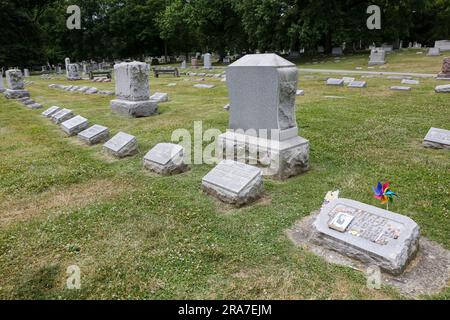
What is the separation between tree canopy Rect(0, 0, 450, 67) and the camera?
97.8 feet

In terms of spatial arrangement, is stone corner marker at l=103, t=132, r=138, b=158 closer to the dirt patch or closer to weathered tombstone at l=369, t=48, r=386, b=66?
the dirt patch

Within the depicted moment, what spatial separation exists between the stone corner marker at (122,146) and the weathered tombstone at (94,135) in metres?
1.02

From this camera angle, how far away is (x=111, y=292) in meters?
3.23

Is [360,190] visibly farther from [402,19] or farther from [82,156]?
[402,19]

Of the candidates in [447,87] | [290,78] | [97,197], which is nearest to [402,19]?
[447,87]

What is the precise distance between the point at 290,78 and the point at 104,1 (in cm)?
5152

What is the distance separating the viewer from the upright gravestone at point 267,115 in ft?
17.9

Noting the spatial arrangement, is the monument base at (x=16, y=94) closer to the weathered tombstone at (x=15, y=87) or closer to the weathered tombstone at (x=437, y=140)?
the weathered tombstone at (x=15, y=87)

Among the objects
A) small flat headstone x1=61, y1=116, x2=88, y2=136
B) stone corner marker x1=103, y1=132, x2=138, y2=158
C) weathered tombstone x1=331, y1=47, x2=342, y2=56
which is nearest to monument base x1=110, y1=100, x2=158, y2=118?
small flat headstone x1=61, y1=116, x2=88, y2=136

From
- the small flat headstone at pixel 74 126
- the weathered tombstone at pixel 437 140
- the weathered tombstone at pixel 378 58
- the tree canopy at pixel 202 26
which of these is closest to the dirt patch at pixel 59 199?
the small flat headstone at pixel 74 126

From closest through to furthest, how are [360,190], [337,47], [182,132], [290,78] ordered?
[360,190], [290,78], [182,132], [337,47]

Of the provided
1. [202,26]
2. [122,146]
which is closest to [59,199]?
[122,146]

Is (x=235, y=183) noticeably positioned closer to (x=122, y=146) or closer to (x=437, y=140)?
(x=122, y=146)

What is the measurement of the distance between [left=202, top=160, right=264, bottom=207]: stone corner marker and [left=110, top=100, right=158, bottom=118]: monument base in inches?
263
